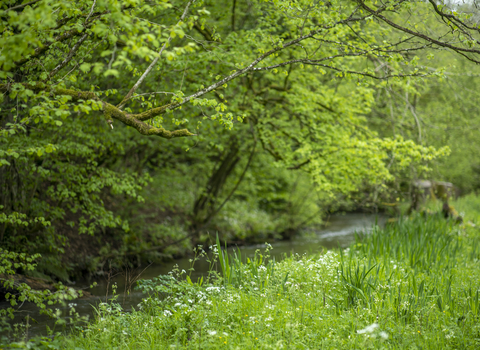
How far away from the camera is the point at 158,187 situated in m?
11.5

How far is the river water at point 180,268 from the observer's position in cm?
560

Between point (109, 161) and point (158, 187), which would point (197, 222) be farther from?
point (109, 161)

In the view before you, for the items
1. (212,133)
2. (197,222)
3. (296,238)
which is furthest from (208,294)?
(296,238)

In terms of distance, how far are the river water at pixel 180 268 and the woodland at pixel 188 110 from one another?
45 cm

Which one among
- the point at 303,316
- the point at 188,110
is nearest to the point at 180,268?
the point at 188,110

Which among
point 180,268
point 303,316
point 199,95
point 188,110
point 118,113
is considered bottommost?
point 180,268

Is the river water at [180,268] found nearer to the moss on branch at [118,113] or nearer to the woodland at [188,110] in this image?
the woodland at [188,110]

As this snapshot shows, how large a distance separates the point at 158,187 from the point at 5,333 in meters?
7.02

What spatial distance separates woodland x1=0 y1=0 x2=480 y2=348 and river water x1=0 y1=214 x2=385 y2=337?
1.49ft

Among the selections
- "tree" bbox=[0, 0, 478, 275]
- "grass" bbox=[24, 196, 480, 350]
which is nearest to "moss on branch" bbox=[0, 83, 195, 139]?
"tree" bbox=[0, 0, 478, 275]

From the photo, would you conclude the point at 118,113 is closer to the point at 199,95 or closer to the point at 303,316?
the point at 199,95

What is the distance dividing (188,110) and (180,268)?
4002 millimetres

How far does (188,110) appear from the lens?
8133mm

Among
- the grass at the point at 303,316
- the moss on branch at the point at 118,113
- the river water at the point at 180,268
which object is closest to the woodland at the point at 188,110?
the moss on branch at the point at 118,113
